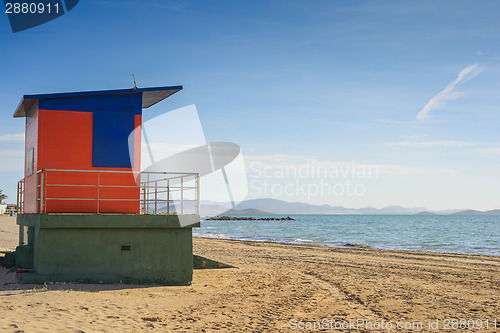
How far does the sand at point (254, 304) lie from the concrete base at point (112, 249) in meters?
0.37

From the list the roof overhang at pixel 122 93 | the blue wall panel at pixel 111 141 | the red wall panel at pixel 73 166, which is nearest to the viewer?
the red wall panel at pixel 73 166

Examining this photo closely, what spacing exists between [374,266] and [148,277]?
1029cm

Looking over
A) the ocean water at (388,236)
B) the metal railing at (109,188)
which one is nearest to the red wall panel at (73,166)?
the metal railing at (109,188)

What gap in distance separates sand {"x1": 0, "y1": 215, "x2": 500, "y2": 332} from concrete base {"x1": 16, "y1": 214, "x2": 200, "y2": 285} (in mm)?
368

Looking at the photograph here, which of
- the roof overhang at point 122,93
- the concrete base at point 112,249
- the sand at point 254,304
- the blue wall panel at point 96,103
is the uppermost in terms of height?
the roof overhang at point 122,93

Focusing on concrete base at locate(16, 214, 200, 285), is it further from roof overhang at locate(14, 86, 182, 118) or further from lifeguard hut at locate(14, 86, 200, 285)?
roof overhang at locate(14, 86, 182, 118)

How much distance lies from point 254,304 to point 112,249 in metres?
3.82

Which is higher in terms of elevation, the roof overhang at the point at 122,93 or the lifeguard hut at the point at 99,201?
the roof overhang at the point at 122,93

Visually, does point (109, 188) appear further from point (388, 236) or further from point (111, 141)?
point (388, 236)

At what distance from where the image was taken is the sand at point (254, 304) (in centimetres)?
857

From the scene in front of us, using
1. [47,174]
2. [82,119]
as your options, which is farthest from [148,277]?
[82,119]

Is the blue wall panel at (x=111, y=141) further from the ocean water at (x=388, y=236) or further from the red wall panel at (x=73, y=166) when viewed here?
the ocean water at (x=388, y=236)

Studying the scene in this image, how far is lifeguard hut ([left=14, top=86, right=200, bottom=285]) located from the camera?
1155cm

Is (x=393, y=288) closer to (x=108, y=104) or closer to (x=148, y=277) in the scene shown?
(x=148, y=277)
